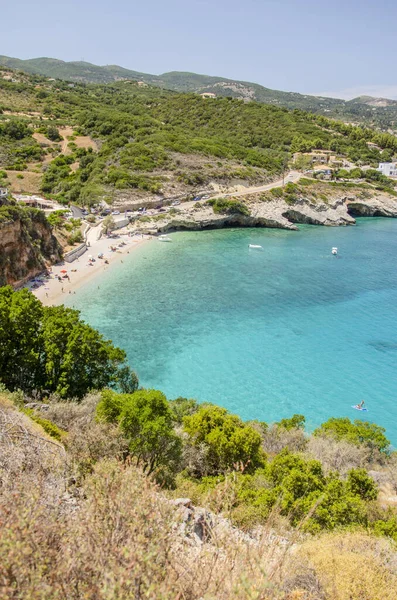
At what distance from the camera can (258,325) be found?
28406 millimetres

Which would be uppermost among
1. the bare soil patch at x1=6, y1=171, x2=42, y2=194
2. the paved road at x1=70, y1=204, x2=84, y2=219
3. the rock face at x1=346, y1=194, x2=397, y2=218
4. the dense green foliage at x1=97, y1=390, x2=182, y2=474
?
the rock face at x1=346, y1=194, x2=397, y2=218

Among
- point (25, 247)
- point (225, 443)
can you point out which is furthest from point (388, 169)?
point (225, 443)

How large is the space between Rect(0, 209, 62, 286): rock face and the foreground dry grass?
24846 mm

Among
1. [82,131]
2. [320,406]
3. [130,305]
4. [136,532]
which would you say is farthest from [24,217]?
[82,131]

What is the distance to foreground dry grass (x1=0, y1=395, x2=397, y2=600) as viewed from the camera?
3.86m

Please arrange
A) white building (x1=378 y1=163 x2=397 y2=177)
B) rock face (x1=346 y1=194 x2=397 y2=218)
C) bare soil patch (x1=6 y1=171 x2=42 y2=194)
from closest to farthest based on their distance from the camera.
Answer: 1. bare soil patch (x1=6 y1=171 x2=42 y2=194)
2. rock face (x1=346 y1=194 x2=397 y2=218)
3. white building (x1=378 y1=163 x2=397 y2=177)

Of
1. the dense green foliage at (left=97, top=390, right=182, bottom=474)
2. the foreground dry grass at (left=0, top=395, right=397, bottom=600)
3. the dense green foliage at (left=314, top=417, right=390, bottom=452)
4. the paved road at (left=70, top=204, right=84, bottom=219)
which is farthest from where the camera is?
the paved road at (left=70, top=204, right=84, bottom=219)

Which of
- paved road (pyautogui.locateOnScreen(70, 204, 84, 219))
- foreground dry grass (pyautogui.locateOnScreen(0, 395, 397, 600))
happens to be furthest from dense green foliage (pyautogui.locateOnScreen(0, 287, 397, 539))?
paved road (pyautogui.locateOnScreen(70, 204, 84, 219))

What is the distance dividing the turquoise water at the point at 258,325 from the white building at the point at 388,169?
43677mm

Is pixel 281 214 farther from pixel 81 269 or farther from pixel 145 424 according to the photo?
pixel 145 424

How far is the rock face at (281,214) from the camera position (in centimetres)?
5295

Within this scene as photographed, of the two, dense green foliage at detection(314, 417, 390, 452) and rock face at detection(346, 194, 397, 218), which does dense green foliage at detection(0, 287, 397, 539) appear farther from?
rock face at detection(346, 194, 397, 218)

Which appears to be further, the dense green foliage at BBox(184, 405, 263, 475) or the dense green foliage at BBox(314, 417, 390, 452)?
the dense green foliage at BBox(314, 417, 390, 452)

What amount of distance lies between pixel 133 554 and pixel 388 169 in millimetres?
93237
